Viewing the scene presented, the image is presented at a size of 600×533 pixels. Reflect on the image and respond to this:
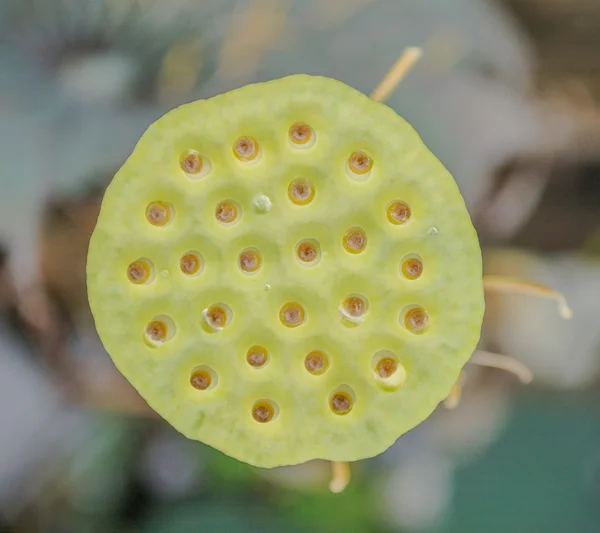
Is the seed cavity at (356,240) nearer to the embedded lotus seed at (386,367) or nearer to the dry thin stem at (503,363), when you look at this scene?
the embedded lotus seed at (386,367)

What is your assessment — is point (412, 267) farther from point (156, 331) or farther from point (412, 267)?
point (156, 331)

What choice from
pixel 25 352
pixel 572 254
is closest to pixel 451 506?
pixel 572 254

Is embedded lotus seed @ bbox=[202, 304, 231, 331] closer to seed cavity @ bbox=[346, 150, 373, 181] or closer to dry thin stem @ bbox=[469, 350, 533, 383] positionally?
seed cavity @ bbox=[346, 150, 373, 181]

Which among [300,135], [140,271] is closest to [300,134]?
[300,135]

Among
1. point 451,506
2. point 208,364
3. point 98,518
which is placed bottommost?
point 98,518

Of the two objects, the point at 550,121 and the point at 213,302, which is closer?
the point at 213,302

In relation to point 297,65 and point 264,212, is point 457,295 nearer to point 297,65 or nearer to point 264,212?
point 264,212

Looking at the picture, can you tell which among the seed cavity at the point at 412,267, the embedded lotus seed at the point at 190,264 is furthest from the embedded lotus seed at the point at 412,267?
the embedded lotus seed at the point at 190,264
